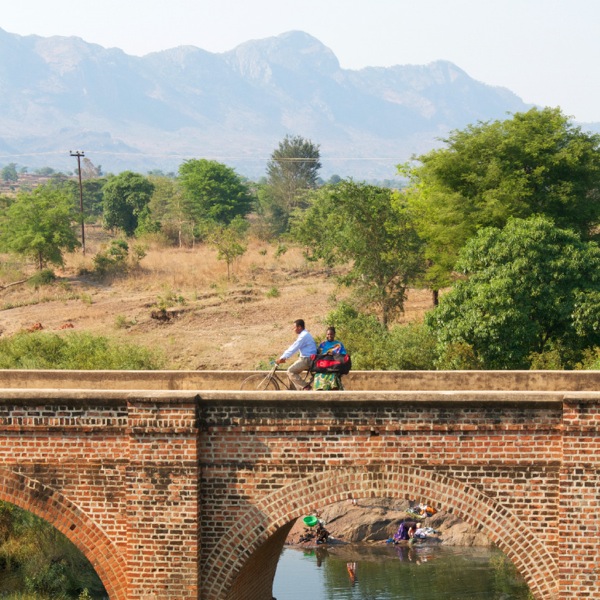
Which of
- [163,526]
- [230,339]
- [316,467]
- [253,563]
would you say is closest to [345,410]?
[316,467]

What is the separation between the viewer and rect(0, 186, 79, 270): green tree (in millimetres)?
49000

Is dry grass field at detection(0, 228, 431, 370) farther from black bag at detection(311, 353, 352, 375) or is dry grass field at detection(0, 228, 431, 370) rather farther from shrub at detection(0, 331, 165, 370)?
black bag at detection(311, 353, 352, 375)

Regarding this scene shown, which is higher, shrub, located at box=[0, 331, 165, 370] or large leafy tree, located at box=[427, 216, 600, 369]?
large leafy tree, located at box=[427, 216, 600, 369]

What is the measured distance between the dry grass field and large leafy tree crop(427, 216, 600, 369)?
27.5 feet

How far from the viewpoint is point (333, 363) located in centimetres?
1416

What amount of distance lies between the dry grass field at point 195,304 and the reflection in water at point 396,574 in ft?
35.4

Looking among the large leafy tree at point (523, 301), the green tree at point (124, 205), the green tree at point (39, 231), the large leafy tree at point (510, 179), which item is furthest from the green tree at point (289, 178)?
the large leafy tree at point (523, 301)

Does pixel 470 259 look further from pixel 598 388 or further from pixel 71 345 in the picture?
pixel 598 388

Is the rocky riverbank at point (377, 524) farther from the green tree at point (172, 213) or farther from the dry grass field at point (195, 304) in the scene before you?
the green tree at point (172, 213)

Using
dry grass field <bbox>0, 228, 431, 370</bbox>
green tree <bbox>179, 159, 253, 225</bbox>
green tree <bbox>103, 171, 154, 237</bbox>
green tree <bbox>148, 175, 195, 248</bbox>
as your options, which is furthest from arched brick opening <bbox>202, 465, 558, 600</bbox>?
green tree <bbox>103, 171, 154, 237</bbox>

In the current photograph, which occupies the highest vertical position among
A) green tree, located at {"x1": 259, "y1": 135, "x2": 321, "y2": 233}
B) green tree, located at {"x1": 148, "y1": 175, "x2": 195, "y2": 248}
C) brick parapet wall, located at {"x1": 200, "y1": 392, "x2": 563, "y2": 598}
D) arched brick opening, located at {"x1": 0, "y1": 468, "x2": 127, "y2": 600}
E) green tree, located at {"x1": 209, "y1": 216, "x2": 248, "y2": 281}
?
green tree, located at {"x1": 259, "y1": 135, "x2": 321, "y2": 233}

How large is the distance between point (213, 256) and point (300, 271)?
16.8 ft

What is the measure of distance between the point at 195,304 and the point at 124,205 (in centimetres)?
3285

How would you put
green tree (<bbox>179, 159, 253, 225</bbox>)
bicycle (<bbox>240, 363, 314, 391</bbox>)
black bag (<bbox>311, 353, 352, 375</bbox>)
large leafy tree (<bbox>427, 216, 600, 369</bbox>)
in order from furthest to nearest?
green tree (<bbox>179, 159, 253, 225</bbox>) < large leafy tree (<bbox>427, 216, 600, 369</bbox>) < bicycle (<bbox>240, 363, 314, 391</bbox>) < black bag (<bbox>311, 353, 352, 375</bbox>)
